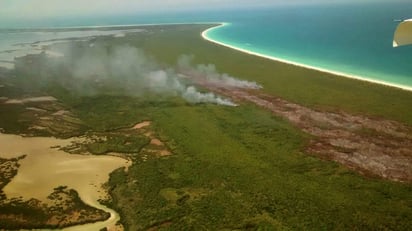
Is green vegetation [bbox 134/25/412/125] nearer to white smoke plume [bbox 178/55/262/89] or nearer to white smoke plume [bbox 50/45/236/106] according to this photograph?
white smoke plume [bbox 178/55/262/89]

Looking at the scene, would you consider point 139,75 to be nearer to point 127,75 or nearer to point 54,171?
point 127,75

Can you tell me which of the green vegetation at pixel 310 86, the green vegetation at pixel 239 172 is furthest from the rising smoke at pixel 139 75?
the green vegetation at pixel 239 172

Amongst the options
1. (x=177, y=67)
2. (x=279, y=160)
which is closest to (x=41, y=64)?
(x=177, y=67)

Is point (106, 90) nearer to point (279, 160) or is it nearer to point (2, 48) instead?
point (279, 160)

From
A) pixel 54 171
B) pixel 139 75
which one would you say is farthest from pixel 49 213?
pixel 139 75

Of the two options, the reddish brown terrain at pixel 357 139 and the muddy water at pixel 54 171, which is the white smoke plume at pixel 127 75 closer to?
the reddish brown terrain at pixel 357 139

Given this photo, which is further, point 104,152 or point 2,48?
point 2,48
